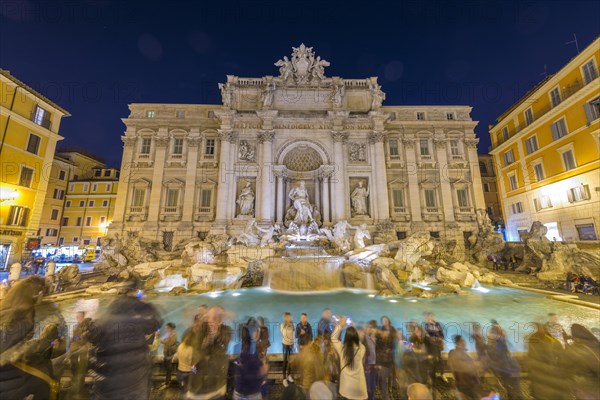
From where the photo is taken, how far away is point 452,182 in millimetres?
20359

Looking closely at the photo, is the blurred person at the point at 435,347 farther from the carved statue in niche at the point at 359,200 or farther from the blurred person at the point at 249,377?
the carved statue in niche at the point at 359,200

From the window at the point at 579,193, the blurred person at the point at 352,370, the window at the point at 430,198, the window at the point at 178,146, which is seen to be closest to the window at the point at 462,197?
the window at the point at 430,198

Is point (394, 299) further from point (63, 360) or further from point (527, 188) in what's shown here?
point (527, 188)

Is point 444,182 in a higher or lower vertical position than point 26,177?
higher

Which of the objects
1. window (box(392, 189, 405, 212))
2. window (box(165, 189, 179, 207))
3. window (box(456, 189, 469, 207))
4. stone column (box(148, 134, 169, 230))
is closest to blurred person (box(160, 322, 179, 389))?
stone column (box(148, 134, 169, 230))

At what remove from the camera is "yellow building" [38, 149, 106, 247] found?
25.3 m

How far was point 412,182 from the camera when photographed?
20109 millimetres

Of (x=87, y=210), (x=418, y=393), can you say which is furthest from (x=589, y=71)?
(x=87, y=210)

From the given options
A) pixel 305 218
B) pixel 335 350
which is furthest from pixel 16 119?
pixel 335 350

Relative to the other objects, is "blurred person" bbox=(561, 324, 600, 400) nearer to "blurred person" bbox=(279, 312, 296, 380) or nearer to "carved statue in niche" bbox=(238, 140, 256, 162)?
"blurred person" bbox=(279, 312, 296, 380)

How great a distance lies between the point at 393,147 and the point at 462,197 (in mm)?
7031

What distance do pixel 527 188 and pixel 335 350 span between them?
84.3 feet

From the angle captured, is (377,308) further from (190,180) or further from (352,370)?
(190,180)

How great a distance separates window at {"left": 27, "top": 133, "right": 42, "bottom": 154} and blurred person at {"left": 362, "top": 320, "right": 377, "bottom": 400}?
23.9 m
